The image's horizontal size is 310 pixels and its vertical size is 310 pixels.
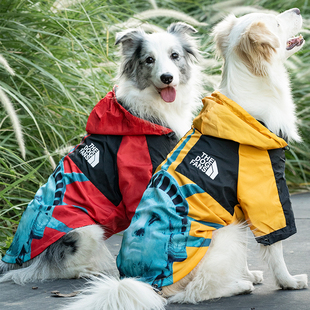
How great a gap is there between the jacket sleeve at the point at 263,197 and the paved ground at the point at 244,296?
1.12 feet

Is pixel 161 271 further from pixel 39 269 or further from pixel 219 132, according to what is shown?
pixel 39 269

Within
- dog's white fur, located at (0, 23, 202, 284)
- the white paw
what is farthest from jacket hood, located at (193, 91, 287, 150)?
dog's white fur, located at (0, 23, 202, 284)

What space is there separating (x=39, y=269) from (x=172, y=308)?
1.17 meters

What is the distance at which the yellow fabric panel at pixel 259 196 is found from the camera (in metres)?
2.44

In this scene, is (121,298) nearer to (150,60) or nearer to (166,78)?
(166,78)

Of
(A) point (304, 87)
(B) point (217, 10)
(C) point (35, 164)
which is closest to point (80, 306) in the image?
(C) point (35, 164)

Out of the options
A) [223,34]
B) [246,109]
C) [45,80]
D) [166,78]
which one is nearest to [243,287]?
[246,109]

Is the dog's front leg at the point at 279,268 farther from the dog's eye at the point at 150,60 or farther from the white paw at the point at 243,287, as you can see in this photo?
the dog's eye at the point at 150,60

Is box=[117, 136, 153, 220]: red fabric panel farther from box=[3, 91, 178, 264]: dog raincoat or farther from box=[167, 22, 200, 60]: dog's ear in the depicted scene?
box=[167, 22, 200, 60]: dog's ear

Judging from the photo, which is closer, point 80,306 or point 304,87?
point 80,306

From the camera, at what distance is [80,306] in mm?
2137

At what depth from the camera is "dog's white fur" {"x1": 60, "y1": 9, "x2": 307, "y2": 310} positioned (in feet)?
7.81

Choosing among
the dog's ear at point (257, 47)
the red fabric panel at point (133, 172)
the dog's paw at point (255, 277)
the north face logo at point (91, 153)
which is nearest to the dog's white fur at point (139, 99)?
the red fabric panel at point (133, 172)

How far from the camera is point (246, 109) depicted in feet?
8.67
